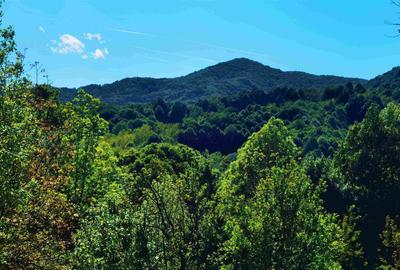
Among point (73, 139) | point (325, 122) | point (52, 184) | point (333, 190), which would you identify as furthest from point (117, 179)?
point (325, 122)

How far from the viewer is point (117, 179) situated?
38312 mm

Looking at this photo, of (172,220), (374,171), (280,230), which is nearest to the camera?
(172,220)

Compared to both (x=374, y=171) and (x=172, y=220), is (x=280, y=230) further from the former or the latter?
(x=374, y=171)

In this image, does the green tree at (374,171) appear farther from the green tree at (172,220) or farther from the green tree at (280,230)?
the green tree at (172,220)

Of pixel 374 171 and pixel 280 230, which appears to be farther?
pixel 374 171

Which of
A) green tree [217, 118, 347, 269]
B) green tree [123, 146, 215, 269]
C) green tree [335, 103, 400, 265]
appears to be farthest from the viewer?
green tree [335, 103, 400, 265]

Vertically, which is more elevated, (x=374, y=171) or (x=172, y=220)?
(x=374, y=171)

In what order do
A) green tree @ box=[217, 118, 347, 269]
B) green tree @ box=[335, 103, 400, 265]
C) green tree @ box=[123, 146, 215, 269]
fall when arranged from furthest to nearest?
green tree @ box=[335, 103, 400, 265]
green tree @ box=[217, 118, 347, 269]
green tree @ box=[123, 146, 215, 269]

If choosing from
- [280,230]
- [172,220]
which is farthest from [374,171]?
[172,220]

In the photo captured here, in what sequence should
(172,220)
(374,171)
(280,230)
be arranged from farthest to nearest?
(374,171) < (280,230) < (172,220)

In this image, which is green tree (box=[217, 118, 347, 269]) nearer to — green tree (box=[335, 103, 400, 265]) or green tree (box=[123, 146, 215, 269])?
green tree (box=[123, 146, 215, 269])

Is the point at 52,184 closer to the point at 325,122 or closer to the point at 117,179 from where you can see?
the point at 117,179

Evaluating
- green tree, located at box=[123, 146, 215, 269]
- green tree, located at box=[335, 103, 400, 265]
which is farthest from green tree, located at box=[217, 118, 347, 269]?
green tree, located at box=[335, 103, 400, 265]

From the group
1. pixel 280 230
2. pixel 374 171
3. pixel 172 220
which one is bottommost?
pixel 280 230
